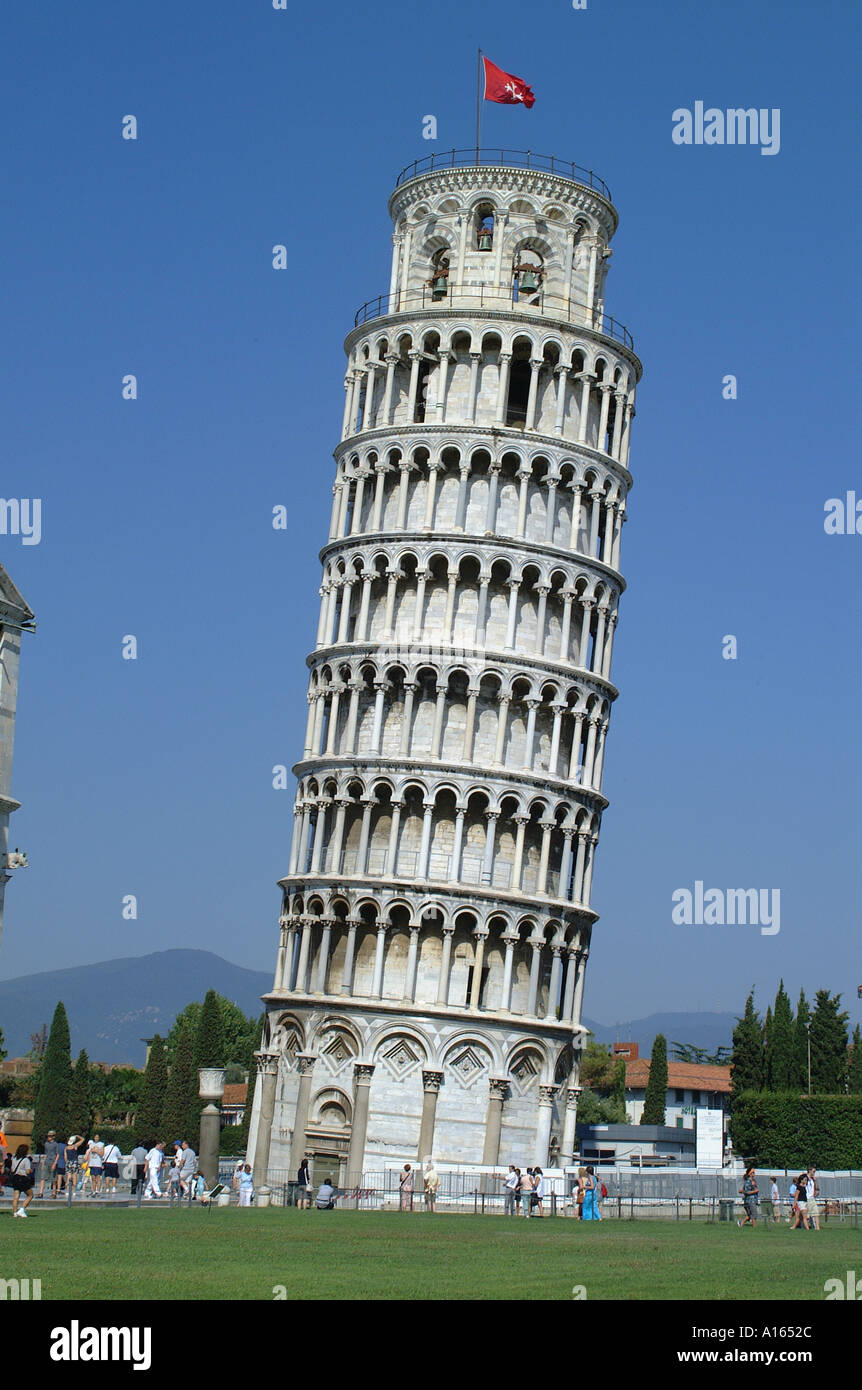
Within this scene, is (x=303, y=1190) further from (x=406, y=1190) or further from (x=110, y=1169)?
(x=110, y=1169)

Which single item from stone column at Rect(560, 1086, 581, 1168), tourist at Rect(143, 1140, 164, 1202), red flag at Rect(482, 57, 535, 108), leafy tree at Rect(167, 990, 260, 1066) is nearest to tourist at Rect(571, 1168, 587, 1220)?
stone column at Rect(560, 1086, 581, 1168)

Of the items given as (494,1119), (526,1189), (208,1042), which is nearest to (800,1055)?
(208,1042)

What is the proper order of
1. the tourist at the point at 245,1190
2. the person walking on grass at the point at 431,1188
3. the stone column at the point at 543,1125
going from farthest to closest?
1. the stone column at the point at 543,1125
2. the person walking on grass at the point at 431,1188
3. the tourist at the point at 245,1190

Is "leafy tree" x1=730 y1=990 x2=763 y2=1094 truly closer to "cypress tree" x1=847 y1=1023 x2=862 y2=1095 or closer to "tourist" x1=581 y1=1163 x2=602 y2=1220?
"cypress tree" x1=847 y1=1023 x2=862 y2=1095

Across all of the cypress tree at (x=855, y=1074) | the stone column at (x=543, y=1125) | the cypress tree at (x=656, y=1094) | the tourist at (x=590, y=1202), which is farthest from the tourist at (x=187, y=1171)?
the cypress tree at (x=656, y=1094)

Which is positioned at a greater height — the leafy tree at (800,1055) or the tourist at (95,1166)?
the leafy tree at (800,1055)

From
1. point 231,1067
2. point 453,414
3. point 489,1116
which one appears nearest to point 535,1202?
point 489,1116

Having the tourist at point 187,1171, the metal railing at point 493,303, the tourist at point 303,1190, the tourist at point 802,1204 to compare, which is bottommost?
the tourist at point 303,1190

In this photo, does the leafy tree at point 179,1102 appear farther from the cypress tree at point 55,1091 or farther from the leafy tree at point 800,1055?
the leafy tree at point 800,1055
